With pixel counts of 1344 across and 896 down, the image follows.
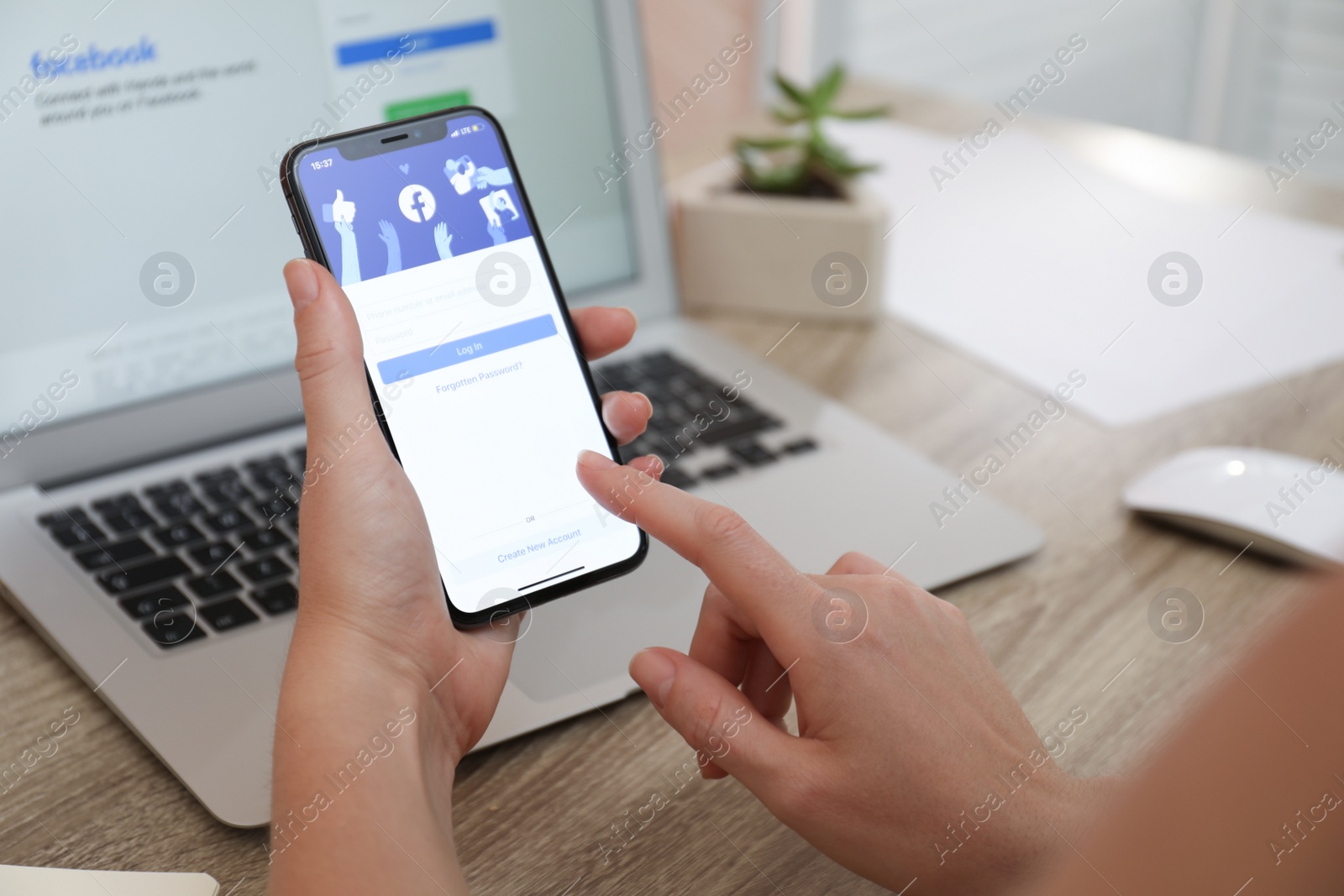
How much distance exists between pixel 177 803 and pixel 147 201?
414mm

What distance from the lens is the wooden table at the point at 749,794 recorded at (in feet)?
1.51

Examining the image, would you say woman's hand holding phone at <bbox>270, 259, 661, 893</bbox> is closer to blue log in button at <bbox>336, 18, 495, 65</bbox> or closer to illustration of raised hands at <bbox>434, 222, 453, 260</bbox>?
illustration of raised hands at <bbox>434, 222, 453, 260</bbox>

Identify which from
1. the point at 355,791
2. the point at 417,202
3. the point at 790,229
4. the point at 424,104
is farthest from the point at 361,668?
the point at 790,229

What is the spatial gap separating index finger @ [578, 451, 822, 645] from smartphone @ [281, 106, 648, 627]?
89mm

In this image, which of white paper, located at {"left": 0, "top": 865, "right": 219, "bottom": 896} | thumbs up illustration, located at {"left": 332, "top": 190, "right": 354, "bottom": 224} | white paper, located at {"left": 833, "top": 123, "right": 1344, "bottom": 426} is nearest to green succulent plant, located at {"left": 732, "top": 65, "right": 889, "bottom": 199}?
white paper, located at {"left": 833, "top": 123, "right": 1344, "bottom": 426}

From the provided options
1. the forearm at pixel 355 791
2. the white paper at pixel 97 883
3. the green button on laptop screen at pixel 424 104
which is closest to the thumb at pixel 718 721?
the forearm at pixel 355 791

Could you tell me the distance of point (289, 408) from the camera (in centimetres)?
77

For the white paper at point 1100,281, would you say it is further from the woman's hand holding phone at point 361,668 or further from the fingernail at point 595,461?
the woman's hand holding phone at point 361,668

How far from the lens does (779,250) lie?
976 millimetres

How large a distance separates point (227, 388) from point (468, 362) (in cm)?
28

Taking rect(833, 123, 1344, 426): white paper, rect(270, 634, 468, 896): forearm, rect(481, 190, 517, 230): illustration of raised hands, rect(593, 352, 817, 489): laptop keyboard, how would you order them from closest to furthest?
rect(270, 634, 468, 896): forearm, rect(481, 190, 517, 230): illustration of raised hands, rect(593, 352, 817, 489): laptop keyboard, rect(833, 123, 1344, 426): white paper

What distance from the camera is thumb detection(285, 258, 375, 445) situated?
463 mm

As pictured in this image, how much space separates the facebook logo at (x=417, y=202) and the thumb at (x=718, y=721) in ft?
0.92

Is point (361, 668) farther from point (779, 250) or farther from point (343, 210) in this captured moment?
point (779, 250)
